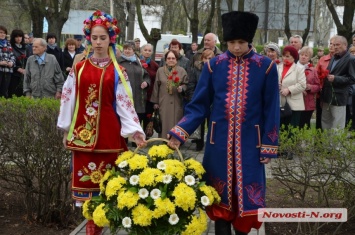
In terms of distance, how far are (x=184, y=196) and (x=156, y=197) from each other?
199 mm

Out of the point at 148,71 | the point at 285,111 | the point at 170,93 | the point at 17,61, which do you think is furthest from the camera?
the point at 17,61

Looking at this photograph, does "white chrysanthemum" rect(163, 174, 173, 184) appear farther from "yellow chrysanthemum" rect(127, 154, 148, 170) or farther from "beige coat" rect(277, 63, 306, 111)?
"beige coat" rect(277, 63, 306, 111)

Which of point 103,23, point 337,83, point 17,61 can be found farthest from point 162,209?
point 17,61

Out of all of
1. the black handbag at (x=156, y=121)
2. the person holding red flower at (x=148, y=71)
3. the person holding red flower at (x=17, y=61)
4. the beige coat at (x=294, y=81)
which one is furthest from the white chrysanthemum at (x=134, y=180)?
the person holding red flower at (x=17, y=61)

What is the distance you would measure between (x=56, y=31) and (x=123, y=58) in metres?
11.6

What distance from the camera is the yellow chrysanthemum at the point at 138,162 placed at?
14.9 ft

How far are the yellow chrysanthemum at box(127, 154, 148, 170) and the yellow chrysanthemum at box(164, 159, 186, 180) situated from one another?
0.16 m

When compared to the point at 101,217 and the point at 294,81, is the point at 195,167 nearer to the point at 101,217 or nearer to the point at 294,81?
the point at 101,217

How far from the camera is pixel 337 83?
9.68 metres

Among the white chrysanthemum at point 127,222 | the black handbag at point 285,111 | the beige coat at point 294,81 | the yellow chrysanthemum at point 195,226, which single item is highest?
the beige coat at point 294,81

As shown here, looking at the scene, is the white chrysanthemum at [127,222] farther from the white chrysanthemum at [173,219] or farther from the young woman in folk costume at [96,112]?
the young woman in folk costume at [96,112]

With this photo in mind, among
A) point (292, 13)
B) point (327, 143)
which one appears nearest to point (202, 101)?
point (327, 143)

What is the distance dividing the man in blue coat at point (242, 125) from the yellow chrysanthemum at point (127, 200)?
1.97 feet

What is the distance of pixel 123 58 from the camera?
10469mm
